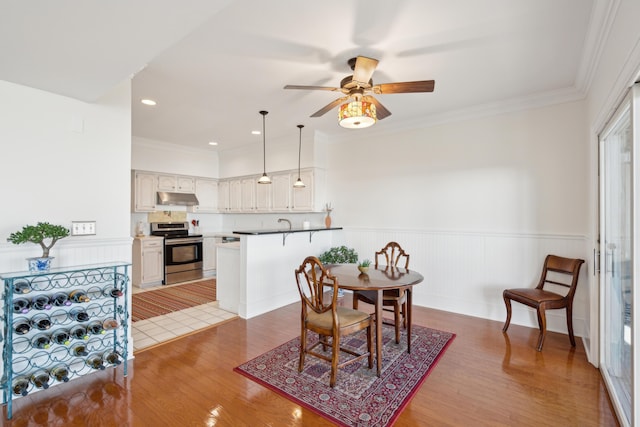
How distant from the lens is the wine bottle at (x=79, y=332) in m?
2.36

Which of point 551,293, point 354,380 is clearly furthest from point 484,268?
point 354,380

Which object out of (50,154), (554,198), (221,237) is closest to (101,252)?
(50,154)

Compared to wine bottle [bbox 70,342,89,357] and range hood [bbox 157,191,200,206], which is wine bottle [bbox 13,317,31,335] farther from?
range hood [bbox 157,191,200,206]

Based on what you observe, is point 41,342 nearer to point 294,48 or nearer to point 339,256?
point 294,48

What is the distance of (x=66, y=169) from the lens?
8.13 ft

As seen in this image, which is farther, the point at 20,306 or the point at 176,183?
the point at 176,183

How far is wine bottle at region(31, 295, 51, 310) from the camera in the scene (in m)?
2.17

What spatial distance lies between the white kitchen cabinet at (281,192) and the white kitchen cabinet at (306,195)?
172mm

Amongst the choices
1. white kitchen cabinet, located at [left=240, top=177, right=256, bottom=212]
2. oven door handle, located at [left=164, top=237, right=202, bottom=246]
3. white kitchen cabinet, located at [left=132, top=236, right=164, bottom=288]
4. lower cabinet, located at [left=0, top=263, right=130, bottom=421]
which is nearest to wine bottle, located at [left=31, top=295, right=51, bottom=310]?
lower cabinet, located at [left=0, top=263, right=130, bottom=421]

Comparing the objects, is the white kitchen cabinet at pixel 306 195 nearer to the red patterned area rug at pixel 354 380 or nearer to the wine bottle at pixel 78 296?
the red patterned area rug at pixel 354 380

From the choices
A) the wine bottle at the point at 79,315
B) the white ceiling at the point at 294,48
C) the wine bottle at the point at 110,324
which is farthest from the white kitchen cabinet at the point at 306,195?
the wine bottle at the point at 79,315

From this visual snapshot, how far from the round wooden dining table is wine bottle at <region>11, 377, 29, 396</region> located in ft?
7.64

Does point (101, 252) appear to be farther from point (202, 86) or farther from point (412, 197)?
point (412, 197)

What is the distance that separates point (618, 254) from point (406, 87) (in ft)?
6.49
